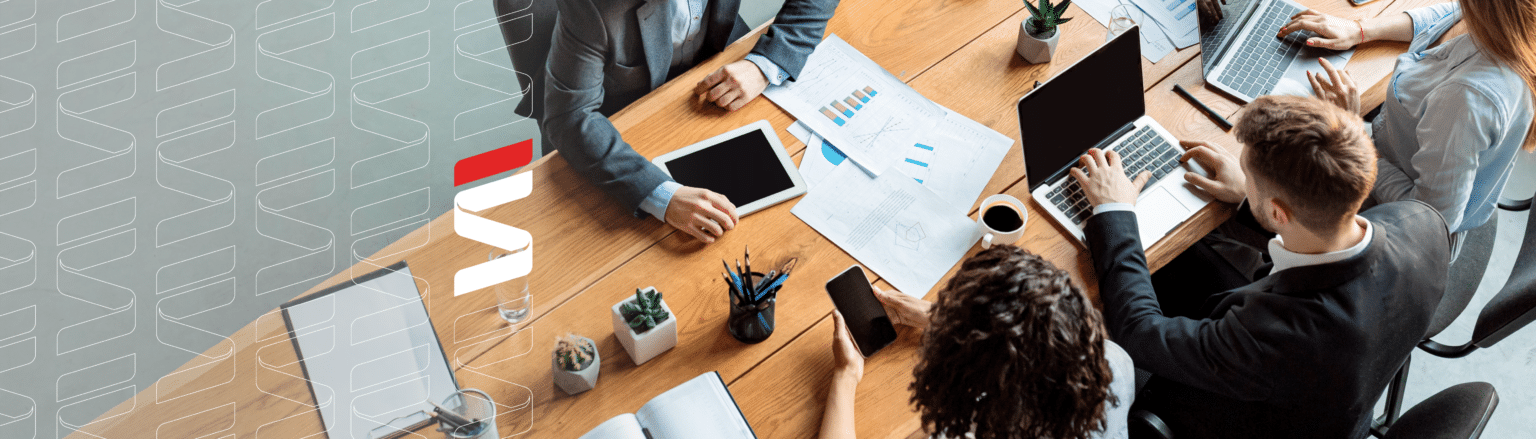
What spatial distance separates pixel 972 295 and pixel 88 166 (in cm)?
85

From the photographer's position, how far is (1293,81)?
1.81m

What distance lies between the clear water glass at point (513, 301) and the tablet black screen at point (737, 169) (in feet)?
1.15

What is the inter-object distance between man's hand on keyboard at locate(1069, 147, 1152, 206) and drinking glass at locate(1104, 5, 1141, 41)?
1.13 ft

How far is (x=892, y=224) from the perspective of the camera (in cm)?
156

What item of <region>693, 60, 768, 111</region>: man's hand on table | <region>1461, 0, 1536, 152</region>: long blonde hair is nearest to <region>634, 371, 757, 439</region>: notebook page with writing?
<region>693, 60, 768, 111</region>: man's hand on table

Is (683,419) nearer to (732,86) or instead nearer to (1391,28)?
(732,86)

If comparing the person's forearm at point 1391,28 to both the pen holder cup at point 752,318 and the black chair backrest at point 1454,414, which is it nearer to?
the black chair backrest at point 1454,414

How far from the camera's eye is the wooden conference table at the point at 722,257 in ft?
4.20

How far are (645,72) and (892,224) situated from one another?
0.56m

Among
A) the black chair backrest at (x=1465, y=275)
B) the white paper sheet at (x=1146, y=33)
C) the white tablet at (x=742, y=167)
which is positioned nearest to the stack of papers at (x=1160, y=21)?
the white paper sheet at (x=1146, y=33)

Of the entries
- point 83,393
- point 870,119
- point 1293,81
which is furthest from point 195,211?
point 1293,81

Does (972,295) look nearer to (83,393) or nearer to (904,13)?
(83,393)

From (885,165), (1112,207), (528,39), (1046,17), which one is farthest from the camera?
(1046,17)

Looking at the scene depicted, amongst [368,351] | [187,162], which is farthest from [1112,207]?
[187,162]
